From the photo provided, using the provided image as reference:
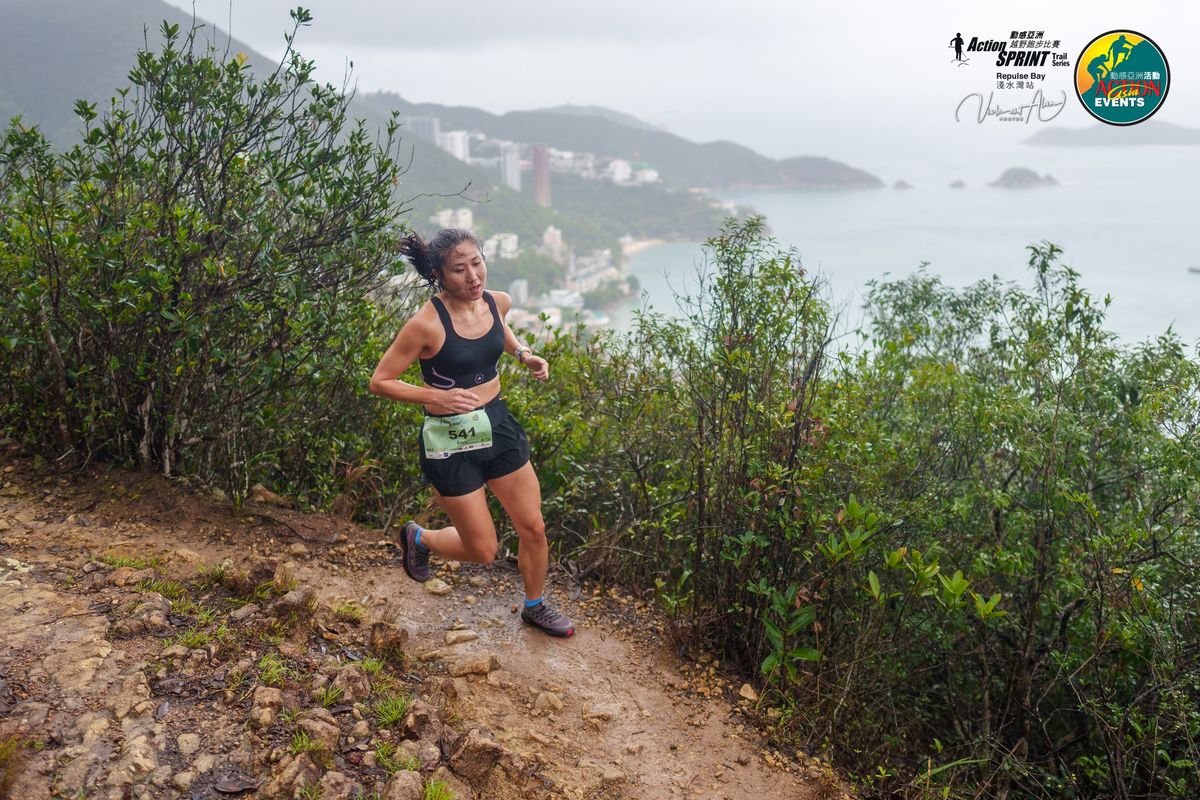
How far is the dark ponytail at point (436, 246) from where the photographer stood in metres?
3.44

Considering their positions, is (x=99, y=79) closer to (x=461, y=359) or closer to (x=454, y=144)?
(x=461, y=359)

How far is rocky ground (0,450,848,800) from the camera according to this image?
266cm

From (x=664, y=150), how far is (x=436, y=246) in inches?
2087

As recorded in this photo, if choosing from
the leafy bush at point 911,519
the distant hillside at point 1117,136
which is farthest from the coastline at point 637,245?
the leafy bush at point 911,519

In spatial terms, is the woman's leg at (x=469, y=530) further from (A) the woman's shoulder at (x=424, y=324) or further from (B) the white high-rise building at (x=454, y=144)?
(B) the white high-rise building at (x=454, y=144)

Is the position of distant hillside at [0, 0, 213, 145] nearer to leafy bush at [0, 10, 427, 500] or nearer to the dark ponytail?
leafy bush at [0, 10, 427, 500]

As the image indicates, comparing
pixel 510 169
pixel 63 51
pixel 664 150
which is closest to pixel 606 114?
pixel 664 150

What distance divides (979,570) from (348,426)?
3631mm

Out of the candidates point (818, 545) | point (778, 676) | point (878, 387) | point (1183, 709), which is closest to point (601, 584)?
point (778, 676)

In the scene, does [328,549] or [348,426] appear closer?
[328,549]

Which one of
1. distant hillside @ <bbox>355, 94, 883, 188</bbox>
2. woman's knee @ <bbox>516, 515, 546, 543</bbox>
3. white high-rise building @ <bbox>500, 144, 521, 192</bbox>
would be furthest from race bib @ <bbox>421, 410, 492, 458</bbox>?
distant hillside @ <bbox>355, 94, 883, 188</bbox>

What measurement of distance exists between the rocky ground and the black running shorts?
0.70 metres

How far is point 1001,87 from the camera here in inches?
271

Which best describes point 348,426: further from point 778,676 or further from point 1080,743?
point 1080,743
